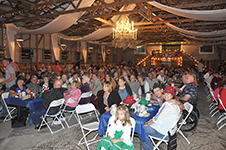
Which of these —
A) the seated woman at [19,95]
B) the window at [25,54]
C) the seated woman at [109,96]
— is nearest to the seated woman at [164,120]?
the seated woman at [109,96]

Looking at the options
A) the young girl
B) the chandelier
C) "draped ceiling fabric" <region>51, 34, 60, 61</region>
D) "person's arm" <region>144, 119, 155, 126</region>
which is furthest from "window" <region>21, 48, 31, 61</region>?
"person's arm" <region>144, 119, 155, 126</region>

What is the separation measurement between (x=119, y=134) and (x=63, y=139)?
172 centimetres

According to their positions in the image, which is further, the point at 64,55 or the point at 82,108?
the point at 64,55

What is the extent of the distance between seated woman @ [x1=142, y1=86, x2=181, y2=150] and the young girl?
1.23 feet

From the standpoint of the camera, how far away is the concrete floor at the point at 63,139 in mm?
3373

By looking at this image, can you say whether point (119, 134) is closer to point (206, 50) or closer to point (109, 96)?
point (109, 96)

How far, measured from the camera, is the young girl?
248cm

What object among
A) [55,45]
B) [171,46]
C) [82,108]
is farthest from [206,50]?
[82,108]

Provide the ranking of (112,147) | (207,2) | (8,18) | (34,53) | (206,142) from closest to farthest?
1. (112,147)
2. (206,142)
3. (207,2)
4. (8,18)
5. (34,53)

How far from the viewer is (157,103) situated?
377 centimetres

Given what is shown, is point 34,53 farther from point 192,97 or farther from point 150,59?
point 150,59

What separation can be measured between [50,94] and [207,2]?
5.39 meters

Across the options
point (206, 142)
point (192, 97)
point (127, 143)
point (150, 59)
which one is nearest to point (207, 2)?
point (192, 97)

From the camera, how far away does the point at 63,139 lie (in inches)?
146
